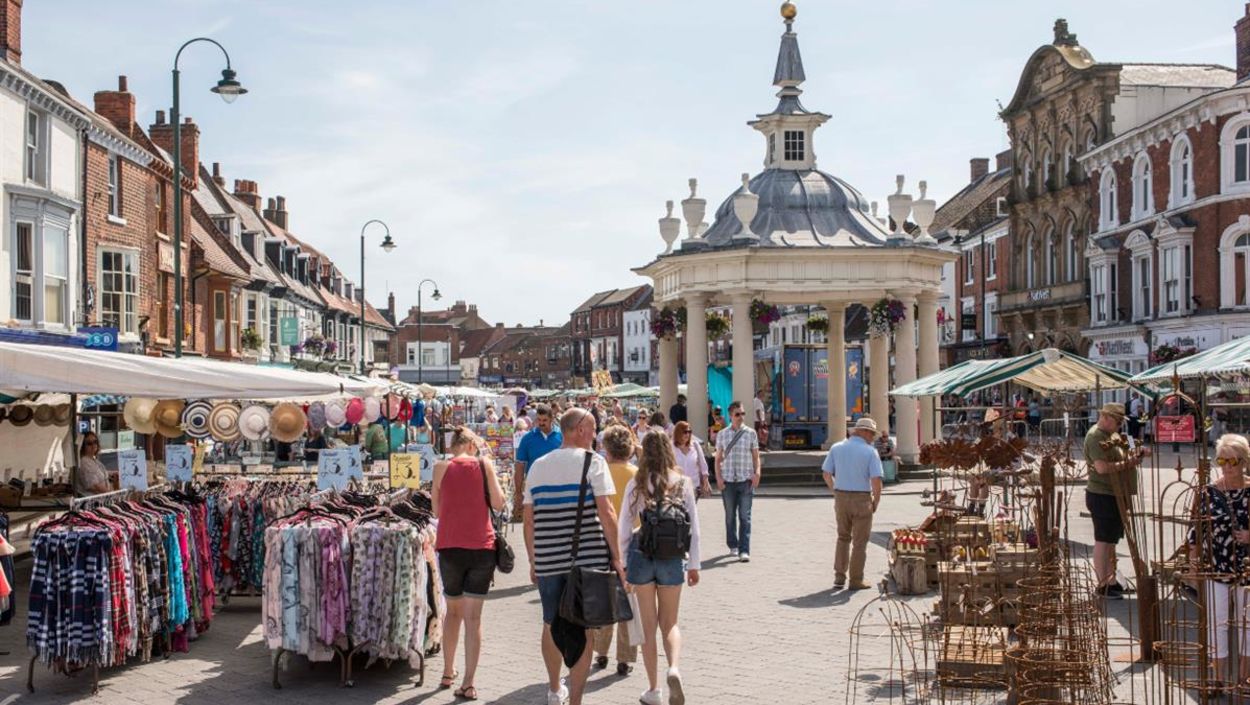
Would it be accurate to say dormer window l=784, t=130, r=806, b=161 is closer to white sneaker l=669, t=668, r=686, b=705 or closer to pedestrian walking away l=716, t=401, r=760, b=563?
pedestrian walking away l=716, t=401, r=760, b=563

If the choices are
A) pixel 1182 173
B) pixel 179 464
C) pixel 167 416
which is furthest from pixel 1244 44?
pixel 179 464

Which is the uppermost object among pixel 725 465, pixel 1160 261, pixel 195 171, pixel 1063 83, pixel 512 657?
pixel 1063 83

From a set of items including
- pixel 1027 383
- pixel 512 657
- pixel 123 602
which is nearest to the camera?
pixel 123 602

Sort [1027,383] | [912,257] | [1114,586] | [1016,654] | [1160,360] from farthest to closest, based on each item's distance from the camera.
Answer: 1. [1160,360]
2. [912,257]
3. [1027,383]
4. [1114,586]
5. [1016,654]

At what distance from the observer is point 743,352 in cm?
2719

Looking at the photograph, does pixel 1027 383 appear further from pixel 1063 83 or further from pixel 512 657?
pixel 1063 83

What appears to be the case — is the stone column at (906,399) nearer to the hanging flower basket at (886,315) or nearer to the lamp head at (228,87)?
the hanging flower basket at (886,315)

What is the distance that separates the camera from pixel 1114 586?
42.3 feet

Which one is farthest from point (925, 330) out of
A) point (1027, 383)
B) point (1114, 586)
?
point (1114, 586)

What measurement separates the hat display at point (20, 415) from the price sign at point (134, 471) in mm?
6797

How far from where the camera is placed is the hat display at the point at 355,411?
20.3 m

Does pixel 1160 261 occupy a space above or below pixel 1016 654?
above

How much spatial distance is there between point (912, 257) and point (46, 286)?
1820cm

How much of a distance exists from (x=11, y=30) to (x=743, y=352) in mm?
16921
